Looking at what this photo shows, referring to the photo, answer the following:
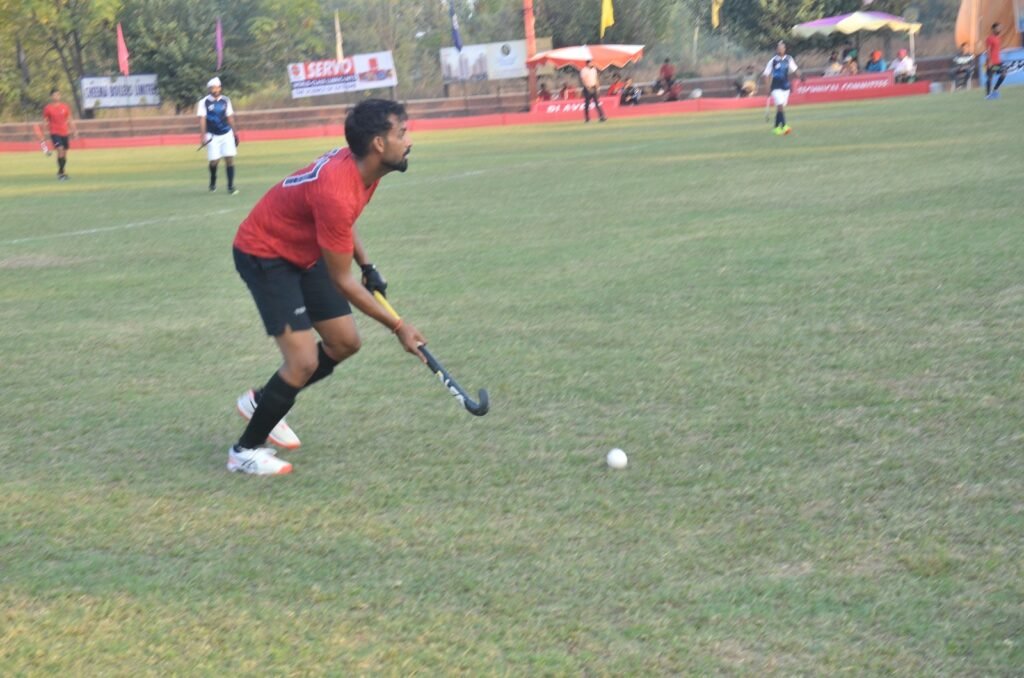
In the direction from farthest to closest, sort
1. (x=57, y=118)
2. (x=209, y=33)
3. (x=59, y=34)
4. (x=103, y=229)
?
(x=59, y=34) < (x=209, y=33) < (x=57, y=118) < (x=103, y=229)

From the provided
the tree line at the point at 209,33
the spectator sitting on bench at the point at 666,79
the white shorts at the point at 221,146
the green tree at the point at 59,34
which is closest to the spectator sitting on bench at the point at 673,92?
the spectator sitting on bench at the point at 666,79

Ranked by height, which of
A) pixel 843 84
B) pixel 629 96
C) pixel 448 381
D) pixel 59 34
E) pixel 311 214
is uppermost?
pixel 59 34

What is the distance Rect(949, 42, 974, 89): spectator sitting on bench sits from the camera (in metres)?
39.6

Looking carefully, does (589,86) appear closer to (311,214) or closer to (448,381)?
(311,214)

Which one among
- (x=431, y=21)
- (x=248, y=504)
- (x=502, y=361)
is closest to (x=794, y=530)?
(x=248, y=504)

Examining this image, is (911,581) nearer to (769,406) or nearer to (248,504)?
(769,406)

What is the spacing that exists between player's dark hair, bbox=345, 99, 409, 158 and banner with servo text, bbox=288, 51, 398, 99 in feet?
146

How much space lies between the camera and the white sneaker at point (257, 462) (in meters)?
5.79

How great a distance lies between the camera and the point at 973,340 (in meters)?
7.36

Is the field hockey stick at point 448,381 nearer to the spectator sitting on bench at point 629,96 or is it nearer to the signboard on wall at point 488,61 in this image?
the spectator sitting on bench at point 629,96

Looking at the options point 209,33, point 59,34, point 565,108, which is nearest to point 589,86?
point 565,108

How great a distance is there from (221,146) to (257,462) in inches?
646

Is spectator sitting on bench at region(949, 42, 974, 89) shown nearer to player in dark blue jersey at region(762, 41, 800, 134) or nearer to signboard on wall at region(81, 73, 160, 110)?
player in dark blue jersey at region(762, 41, 800, 134)

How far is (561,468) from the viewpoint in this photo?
222 inches
